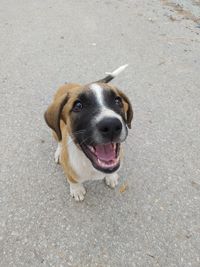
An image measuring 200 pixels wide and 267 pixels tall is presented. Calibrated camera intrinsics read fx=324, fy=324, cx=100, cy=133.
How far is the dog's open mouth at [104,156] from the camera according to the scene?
262 cm

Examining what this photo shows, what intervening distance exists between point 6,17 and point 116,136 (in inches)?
221

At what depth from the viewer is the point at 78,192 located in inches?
130

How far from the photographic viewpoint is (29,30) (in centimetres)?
649

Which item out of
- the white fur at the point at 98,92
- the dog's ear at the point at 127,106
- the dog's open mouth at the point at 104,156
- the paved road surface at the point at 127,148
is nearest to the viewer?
the white fur at the point at 98,92

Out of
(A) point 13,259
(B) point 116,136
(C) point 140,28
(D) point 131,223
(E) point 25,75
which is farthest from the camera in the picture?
(C) point 140,28

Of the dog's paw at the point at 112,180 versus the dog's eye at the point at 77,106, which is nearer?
the dog's eye at the point at 77,106

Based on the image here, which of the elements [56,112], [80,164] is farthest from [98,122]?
[80,164]

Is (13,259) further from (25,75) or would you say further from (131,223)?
(25,75)

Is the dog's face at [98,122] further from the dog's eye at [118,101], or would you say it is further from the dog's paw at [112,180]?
the dog's paw at [112,180]

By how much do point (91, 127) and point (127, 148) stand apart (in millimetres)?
1626

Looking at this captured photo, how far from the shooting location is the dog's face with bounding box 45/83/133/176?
236 centimetres

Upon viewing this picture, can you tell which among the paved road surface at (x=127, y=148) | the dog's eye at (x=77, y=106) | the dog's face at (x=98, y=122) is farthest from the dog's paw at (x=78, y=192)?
the dog's eye at (x=77, y=106)

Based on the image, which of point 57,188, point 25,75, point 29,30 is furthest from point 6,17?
point 57,188

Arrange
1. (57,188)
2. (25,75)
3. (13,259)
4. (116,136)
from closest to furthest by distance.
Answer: (116,136), (13,259), (57,188), (25,75)
